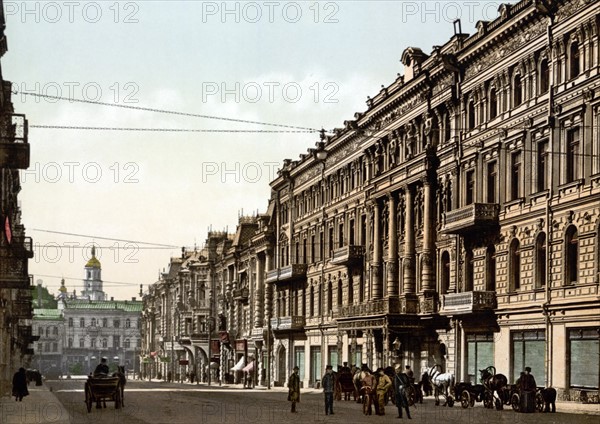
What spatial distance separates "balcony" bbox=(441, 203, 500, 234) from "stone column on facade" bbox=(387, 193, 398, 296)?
10.0 meters

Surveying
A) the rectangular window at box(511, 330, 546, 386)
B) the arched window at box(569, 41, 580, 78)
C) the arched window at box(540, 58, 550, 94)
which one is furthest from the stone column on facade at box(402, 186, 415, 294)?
the arched window at box(569, 41, 580, 78)

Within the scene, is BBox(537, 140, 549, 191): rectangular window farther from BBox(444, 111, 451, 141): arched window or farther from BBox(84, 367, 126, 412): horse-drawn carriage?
BBox(84, 367, 126, 412): horse-drawn carriage

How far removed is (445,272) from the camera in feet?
170

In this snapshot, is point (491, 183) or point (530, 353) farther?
point (491, 183)

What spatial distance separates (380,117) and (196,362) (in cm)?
6246

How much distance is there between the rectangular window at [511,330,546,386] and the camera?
138 ft

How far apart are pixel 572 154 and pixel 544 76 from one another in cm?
369

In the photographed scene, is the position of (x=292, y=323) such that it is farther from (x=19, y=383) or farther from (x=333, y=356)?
(x=19, y=383)

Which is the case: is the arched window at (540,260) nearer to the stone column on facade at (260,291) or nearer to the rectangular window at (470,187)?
the rectangular window at (470,187)

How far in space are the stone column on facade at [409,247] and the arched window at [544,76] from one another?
1354 cm

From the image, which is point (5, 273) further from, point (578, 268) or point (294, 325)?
point (294, 325)

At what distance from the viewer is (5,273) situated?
5041 cm

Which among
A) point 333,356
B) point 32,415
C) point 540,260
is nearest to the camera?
point 32,415

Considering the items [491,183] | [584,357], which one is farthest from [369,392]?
[491,183]
